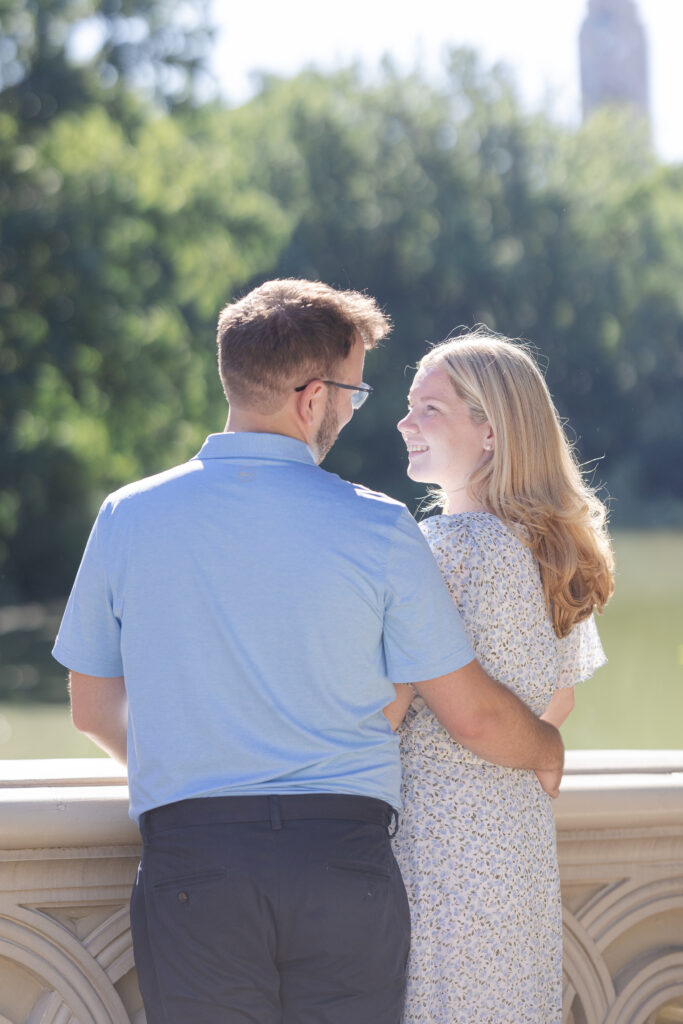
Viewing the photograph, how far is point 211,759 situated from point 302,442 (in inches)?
17.9

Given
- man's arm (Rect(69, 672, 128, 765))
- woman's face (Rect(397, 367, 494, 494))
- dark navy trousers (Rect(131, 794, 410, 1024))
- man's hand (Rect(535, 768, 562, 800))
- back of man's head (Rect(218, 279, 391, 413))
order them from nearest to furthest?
dark navy trousers (Rect(131, 794, 410, 1024)) → back of man's head (Rect(218, 279, 391, 413)) → man's arm (Rect(69, 672, 128, 765)) → man's hand (Rect(535, 768, 562, 800)) → woman's face (Rect(397, 367, 494, 494))

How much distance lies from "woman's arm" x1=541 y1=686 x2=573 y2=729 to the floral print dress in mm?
256

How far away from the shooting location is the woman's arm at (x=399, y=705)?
1.85 metres

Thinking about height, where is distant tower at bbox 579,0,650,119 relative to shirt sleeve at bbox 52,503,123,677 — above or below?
above

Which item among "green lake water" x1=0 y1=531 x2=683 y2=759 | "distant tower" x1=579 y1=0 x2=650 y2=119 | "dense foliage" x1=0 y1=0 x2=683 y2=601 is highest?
"distant tower" x1=579 y1=0 x2=650 y2=119

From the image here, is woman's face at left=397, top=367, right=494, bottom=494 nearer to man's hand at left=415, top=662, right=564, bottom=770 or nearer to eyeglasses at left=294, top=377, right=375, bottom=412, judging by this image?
eyeglasses at left=294, top=377, right=375, bottom=412

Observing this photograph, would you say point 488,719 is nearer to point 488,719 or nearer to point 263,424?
point 488,719

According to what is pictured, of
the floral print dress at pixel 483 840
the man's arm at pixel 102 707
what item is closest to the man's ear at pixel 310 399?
the floral print dress at pixel 483 840

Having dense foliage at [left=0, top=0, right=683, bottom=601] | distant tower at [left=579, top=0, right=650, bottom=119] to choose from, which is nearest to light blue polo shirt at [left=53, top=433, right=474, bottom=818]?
dense foliage at [left=0, top=0, right=683, bottom=601]

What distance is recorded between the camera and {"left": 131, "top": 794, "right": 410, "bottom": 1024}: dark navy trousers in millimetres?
1687

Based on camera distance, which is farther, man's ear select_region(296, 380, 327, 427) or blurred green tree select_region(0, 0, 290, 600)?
blurred green tree select_region(0, 0, 290, 600)

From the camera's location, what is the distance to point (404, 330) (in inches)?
1336

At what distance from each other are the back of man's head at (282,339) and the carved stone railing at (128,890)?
68 cm

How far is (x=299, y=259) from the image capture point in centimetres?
3155
